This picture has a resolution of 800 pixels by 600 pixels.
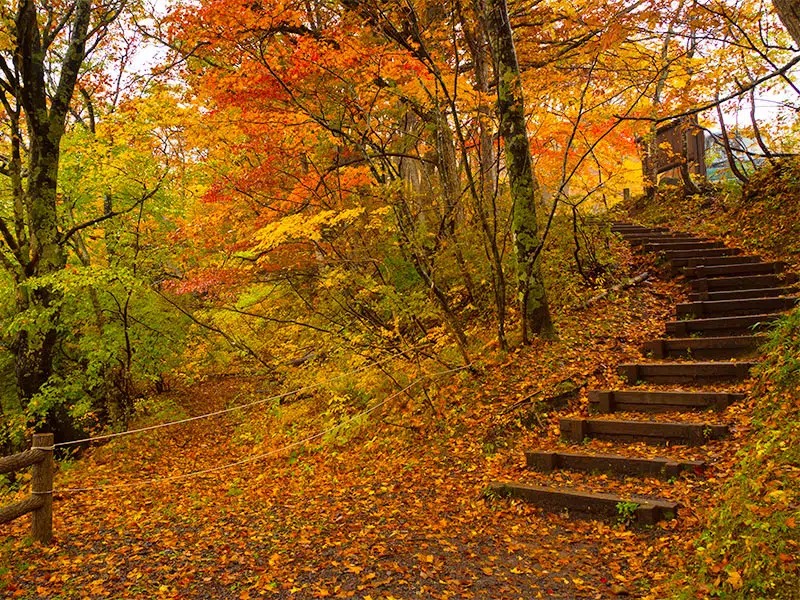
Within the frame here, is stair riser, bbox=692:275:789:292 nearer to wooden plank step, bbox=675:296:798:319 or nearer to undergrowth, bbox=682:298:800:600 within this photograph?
wooden plank step, bbox=675:296:798:319

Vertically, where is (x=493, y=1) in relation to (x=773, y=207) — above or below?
above

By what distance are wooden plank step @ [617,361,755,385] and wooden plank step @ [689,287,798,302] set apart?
7.77ft

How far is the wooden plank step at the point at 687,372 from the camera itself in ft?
20.2

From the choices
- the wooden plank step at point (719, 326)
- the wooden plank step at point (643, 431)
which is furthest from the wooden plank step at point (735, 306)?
the wooden plank step at point (643, 431)

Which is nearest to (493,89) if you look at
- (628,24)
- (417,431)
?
(628,24)

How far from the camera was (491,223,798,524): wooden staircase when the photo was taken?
4.95 metres

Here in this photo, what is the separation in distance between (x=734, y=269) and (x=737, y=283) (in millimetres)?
643

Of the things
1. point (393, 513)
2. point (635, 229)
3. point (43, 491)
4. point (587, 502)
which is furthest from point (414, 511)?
point (635, 229)

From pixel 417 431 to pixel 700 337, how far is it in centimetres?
419

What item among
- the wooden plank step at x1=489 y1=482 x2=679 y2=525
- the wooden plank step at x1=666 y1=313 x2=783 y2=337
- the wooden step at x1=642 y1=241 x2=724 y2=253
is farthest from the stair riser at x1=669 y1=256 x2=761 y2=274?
the wooden plank step at x1=489 y1=482 x2=679 y2=525

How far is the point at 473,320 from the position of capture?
385 inches

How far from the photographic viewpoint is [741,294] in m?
8.23

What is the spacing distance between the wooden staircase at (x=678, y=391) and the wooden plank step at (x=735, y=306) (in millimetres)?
13

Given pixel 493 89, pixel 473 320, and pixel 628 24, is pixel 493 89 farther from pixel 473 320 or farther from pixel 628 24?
pixel 473 320
